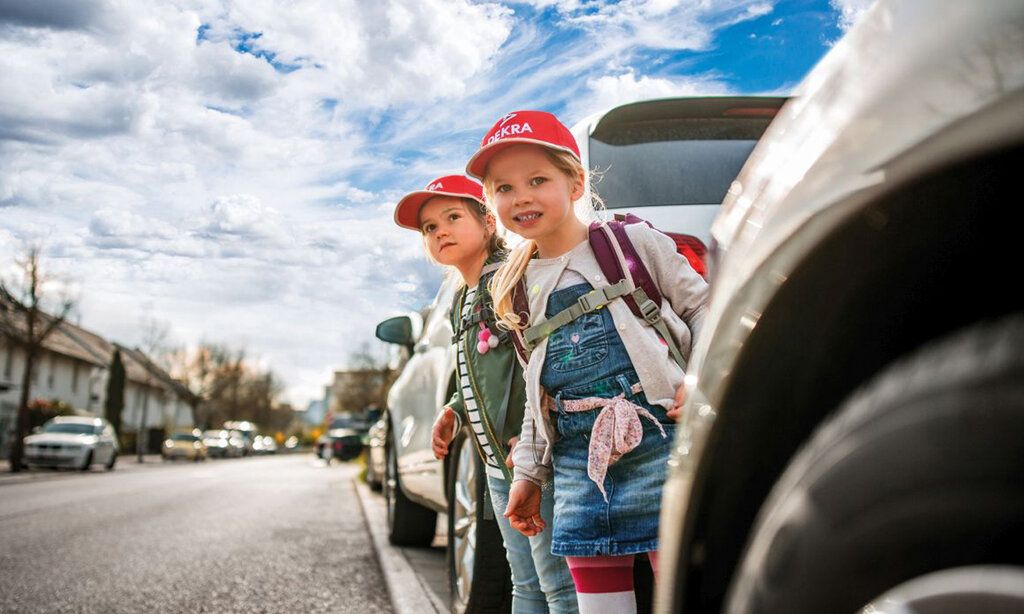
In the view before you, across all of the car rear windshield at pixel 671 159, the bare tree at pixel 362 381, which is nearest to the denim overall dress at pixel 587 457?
the car rear windshield at pixel 671 159

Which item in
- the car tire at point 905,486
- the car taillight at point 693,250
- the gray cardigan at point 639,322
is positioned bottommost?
the car tire at point 905,486

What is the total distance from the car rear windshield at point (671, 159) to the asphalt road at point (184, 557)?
8.82ft

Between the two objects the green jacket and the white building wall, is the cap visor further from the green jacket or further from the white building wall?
the white building wall

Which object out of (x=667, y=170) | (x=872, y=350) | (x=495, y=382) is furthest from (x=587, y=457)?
(x=667, y=170)

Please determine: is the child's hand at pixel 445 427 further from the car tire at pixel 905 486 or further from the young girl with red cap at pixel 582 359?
the car tire at pixel 905 486

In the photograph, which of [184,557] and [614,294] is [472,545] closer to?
[614,294]

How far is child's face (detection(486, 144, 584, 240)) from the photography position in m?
2.36

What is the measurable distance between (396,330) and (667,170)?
3.07 meters

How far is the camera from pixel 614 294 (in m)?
2.22

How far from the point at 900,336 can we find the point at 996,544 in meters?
0.27

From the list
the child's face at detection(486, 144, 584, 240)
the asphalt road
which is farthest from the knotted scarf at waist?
the asphalt road

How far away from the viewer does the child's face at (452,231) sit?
9.98ft

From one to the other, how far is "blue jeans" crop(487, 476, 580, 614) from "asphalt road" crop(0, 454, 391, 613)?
222 centimetres

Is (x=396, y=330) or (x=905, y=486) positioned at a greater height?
(x=396, y=330)
